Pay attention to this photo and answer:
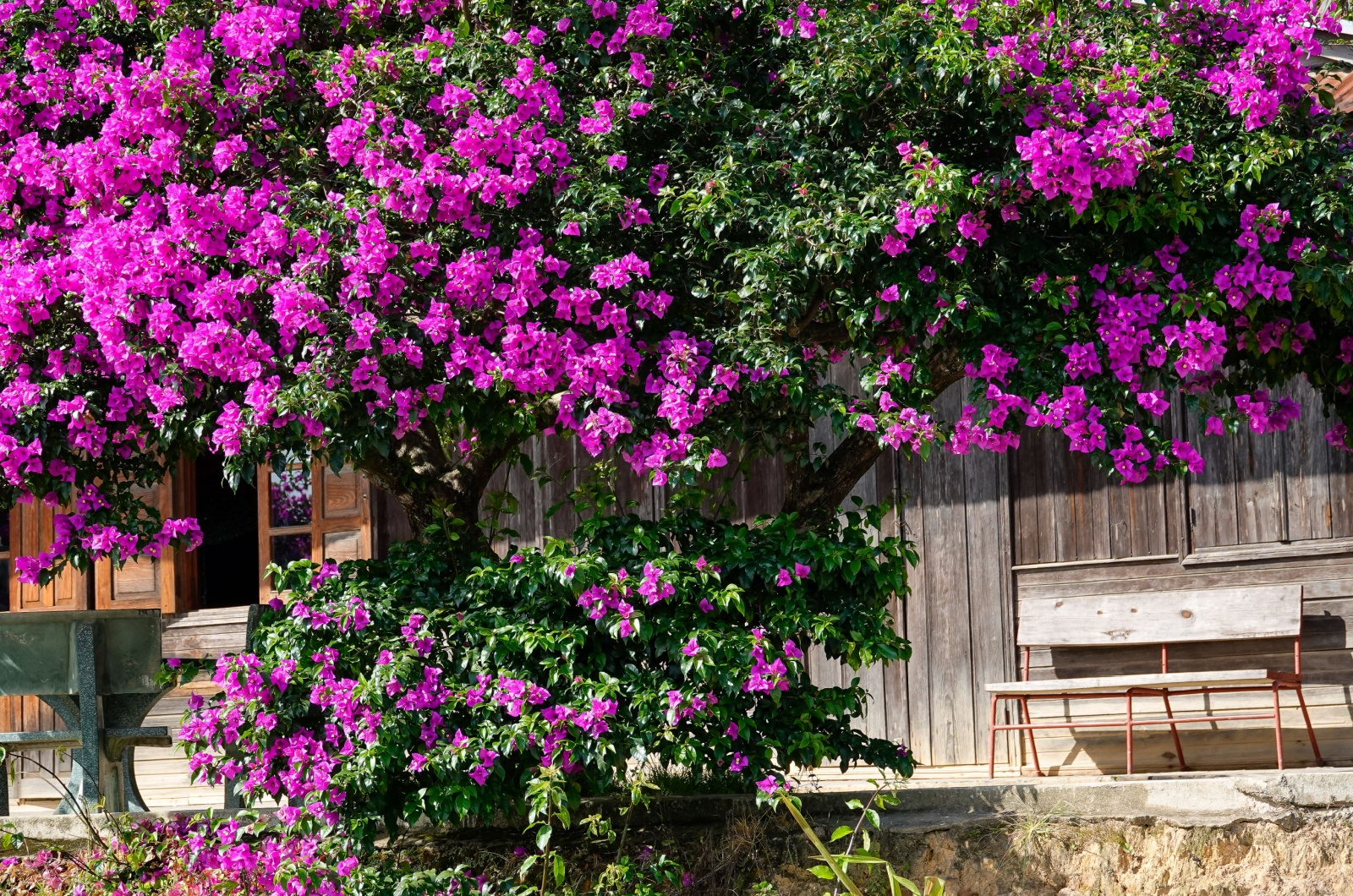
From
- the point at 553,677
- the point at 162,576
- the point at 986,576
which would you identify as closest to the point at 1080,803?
the point at 553,677

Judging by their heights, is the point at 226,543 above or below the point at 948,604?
above

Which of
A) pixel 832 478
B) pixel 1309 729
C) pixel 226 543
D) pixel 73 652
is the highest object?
pixel 832 478

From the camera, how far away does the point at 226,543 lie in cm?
889

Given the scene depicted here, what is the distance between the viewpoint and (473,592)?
4.67 metres

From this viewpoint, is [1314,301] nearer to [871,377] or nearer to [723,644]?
[871,377]

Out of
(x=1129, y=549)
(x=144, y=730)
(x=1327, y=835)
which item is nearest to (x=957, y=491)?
(x=1129, y=549)

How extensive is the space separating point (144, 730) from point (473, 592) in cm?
150

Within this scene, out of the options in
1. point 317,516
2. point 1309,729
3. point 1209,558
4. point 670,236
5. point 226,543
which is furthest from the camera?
point 226,543

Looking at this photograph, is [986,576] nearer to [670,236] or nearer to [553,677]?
[670,236]

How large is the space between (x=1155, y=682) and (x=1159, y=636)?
929 mm

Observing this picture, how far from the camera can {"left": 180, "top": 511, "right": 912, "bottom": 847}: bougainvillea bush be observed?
4.29 metres

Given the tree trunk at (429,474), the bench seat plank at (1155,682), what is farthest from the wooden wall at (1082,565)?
the tree trunk at (429,474)

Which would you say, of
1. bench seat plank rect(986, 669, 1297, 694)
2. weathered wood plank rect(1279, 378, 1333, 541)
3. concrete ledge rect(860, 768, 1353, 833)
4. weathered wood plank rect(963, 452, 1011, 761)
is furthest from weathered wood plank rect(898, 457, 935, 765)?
concrete ledge rect(860, 768, 1353, 833)

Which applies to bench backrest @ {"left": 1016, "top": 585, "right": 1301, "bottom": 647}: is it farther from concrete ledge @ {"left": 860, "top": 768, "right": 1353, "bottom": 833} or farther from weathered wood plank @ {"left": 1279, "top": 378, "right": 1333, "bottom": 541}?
concrete ledge @ {"left": 860, "top": 768, "right": 1353, "bottom": 833}
